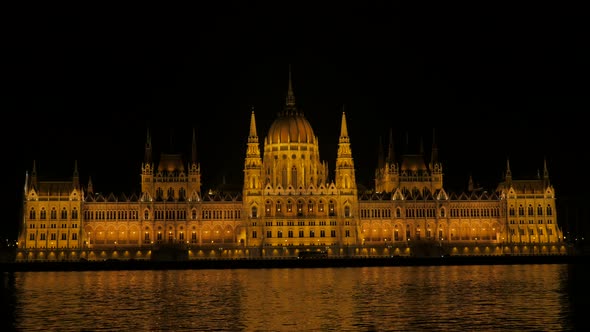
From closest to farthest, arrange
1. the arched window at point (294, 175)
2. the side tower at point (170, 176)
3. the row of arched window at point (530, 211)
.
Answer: the row of arched window at point (530, 211), the arched window at point (294, 175), the side tower at point (170, 176)

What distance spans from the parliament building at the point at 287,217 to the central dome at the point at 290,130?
166 mm

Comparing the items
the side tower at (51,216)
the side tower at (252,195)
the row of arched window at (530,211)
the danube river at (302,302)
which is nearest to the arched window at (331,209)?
the side tower at (252,195)

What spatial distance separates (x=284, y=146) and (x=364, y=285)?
78015 mm

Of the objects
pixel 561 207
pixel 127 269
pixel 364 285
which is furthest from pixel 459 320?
pixel 561 207

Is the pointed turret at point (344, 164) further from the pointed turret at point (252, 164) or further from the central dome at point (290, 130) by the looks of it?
the pointed turret at point (252, 164)

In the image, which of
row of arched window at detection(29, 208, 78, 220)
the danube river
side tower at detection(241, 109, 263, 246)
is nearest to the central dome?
side tower at detection(241, 109, 263, 246)

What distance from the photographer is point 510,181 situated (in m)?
174

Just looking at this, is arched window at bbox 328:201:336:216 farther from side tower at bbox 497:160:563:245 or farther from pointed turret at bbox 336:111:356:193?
side tower at bbox 497:160:563:245

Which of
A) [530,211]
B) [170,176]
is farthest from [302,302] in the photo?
[170,176]

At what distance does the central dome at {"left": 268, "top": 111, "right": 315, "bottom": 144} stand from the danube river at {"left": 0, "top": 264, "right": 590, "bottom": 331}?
5731 cm

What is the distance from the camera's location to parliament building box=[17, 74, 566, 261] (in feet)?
533

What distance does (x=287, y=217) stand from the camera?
16438 cm

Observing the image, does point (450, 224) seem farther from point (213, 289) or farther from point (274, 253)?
point (213, 289)

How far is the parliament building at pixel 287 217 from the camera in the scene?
162 m
